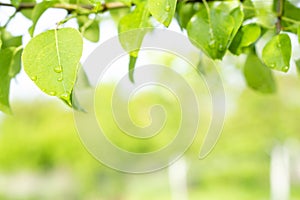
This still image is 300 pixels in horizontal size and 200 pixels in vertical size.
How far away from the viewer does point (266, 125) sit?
6418 millimetres

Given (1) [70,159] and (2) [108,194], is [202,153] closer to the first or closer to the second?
(1) [70,159]

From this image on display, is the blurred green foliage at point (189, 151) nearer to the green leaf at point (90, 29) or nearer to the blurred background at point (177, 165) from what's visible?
the blurred background at point (177, 165)

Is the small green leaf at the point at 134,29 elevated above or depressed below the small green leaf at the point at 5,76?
above

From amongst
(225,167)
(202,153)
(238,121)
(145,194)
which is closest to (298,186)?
(225,167)

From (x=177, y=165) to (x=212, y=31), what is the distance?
10.7 m

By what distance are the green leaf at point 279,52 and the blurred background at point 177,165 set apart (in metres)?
5.40

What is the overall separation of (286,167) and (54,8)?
9.58 meters

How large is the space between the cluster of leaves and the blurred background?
531 centimetres

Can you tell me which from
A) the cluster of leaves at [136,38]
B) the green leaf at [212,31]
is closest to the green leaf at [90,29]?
the cluster of leaves at [136,38]

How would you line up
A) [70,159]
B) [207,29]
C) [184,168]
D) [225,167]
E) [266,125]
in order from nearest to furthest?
[207,29] → [266,125] → [70,159] → [225,167] → [184,168]

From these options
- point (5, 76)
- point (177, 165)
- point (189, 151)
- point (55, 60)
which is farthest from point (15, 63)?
point (177, 165)

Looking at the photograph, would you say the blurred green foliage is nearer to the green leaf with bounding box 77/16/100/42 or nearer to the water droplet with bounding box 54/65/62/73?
the green leaf with bounding box 77/16/100/42

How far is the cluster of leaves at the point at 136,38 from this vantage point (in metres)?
0.28

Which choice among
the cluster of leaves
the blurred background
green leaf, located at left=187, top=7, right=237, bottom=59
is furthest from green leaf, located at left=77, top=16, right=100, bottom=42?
the blurred background
